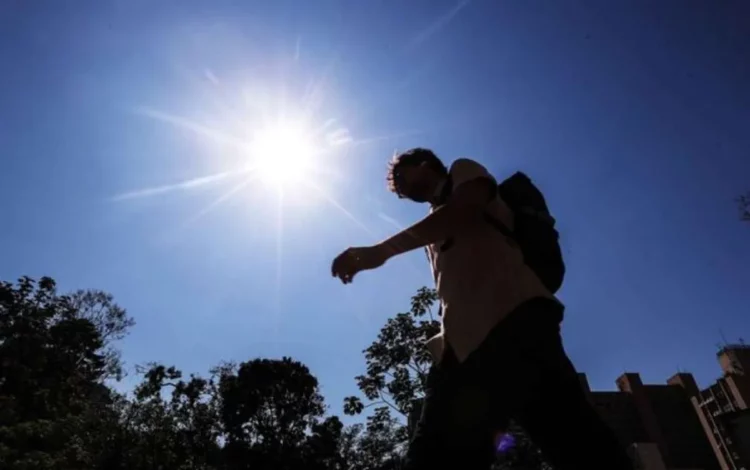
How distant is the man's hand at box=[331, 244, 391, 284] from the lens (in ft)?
4.55

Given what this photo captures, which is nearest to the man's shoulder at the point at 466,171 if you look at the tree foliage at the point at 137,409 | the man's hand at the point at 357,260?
the man's hand at the point at 357,260

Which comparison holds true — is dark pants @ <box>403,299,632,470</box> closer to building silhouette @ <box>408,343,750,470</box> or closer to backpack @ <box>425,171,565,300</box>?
backpack @ <box>425,171,565,300</box>

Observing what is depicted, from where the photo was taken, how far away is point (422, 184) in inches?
66.1

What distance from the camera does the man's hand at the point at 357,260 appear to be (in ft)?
4.55

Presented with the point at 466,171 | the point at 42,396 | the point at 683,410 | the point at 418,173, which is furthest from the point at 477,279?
the point at 683,410

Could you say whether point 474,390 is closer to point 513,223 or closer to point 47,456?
point 513,223

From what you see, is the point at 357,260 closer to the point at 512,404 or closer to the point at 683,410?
the point at 512,404

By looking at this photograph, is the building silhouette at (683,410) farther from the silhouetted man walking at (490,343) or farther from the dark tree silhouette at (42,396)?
the silhouetted man walking at (490,343)

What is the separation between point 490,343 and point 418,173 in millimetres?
762

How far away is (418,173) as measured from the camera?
5.53ft

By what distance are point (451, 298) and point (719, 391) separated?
6585 cm

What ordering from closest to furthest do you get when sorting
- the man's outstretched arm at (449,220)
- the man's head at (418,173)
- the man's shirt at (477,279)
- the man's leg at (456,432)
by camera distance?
the man's leg at (456,432) < the man's shirt at (477,279) < the man's outstretched arm at (449,220) < the man's head at (418,173)

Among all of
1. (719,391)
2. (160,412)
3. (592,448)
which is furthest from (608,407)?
→ (592,448)

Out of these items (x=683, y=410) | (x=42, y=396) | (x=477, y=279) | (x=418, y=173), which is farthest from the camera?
(x=683, y=410)
